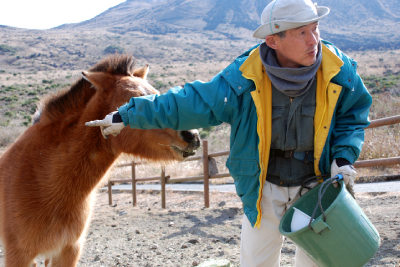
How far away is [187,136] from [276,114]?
3.04ft

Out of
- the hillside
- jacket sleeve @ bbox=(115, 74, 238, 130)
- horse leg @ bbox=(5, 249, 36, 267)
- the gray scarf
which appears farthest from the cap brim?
the hillside

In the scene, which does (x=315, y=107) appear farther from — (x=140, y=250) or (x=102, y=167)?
(x=140, y=250)

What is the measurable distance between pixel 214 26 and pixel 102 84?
375 feet

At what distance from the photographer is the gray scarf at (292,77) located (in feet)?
7.35

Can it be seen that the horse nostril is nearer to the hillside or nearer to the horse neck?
the horse neck

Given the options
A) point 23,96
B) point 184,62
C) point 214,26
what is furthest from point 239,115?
point 214,26

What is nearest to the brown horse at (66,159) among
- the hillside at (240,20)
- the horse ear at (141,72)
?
the horse ear at (141,72)

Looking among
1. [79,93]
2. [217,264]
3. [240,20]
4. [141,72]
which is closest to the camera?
[79,93]

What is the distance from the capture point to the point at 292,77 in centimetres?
223

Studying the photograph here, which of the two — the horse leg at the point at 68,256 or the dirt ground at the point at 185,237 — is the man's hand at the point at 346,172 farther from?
the horse leg at the point at 68,256

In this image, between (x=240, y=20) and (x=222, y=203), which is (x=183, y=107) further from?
(x=240, y=20)

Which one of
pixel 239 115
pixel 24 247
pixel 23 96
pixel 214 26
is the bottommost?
pixel 23 96

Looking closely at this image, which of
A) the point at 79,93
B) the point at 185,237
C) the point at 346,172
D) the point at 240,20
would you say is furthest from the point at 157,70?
the point at 240,20

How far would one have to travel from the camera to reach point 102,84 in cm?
327
